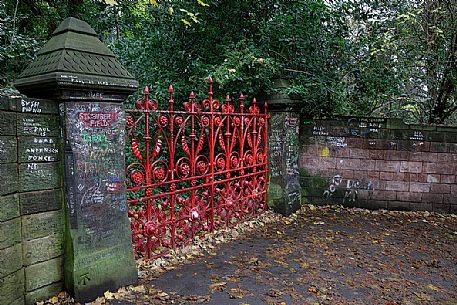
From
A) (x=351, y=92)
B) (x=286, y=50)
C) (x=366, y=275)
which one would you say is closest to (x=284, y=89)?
(x=286, y=50)

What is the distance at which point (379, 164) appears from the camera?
22.4 ft

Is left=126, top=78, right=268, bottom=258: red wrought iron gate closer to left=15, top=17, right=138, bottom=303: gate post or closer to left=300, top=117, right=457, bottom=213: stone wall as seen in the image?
left=15, top=17, right=138, bottom=303: gate post

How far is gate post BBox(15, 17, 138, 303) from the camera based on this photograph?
3012mm

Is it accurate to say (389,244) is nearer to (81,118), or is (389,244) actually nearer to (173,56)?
(81,118)

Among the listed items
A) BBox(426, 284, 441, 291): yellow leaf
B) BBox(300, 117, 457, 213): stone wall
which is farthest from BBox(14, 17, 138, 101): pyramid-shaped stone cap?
BBox(300, 117, 457, 213): stone wall

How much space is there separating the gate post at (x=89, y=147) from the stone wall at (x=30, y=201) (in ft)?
0.31

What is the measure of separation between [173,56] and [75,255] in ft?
14.6

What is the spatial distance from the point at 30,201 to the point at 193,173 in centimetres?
206

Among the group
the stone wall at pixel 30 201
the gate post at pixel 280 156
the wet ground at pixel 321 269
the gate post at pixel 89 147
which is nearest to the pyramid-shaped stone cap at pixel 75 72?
the gate post at pixel 89 147

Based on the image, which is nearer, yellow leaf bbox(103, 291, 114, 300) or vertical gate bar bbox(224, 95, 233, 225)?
yellow leaf bbox(103, 291, 114, 300)

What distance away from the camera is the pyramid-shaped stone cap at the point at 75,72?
2.93m

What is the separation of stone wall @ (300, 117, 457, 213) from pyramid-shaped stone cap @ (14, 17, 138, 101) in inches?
175

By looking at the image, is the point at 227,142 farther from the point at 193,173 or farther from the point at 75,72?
the point at 75,72

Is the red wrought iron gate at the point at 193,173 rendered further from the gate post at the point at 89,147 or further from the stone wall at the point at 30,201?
the stone wall at the point at 30,201
